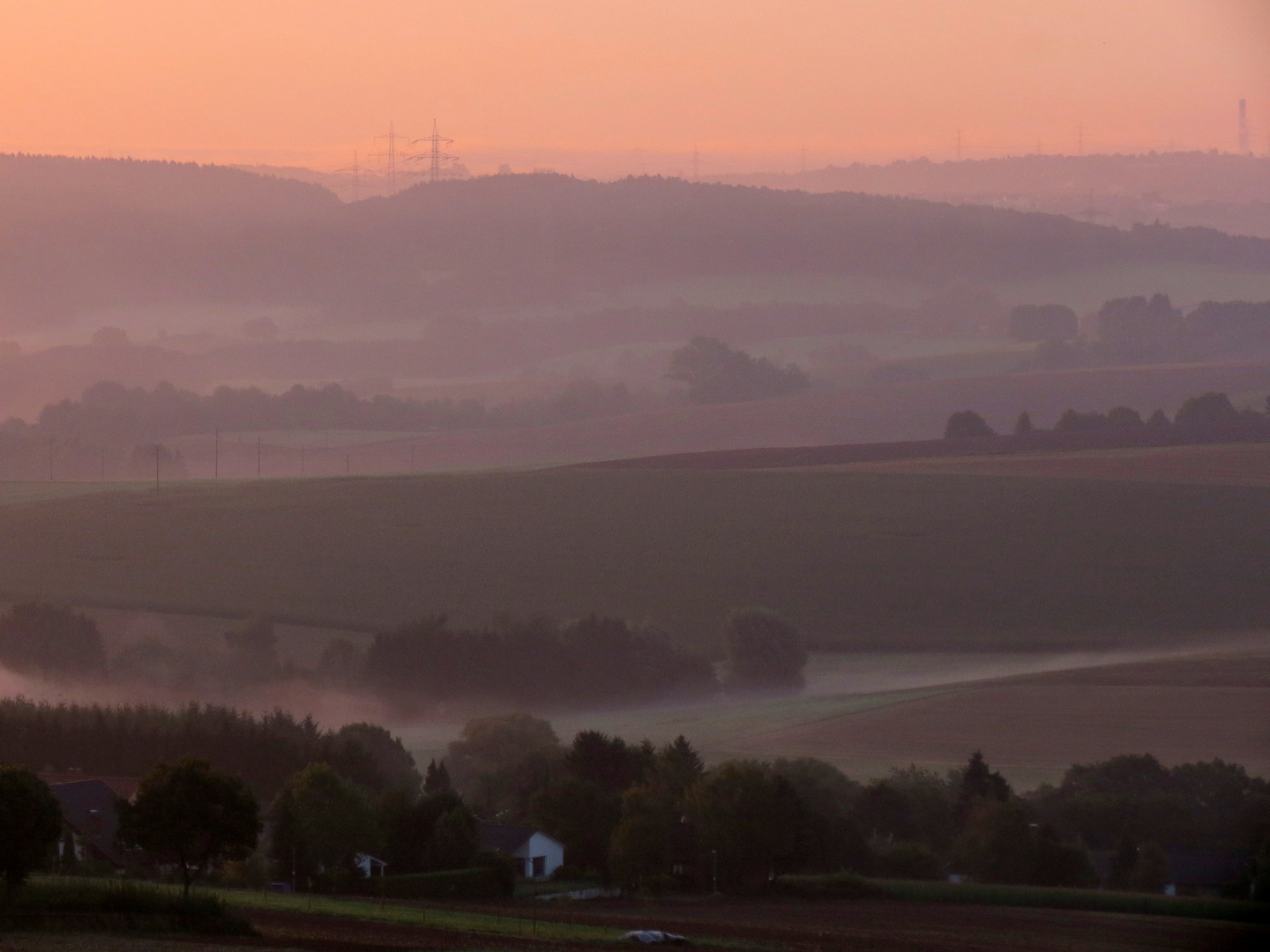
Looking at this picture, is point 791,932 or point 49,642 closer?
point 791,932

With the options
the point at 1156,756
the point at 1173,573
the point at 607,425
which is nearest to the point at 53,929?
the point at 1156,756

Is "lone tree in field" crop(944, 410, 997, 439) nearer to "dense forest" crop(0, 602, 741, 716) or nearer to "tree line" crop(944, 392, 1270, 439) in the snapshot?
"tree line" crop(944, 392, 1270, 439)

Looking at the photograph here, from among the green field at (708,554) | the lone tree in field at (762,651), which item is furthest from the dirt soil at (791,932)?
the green field at (708,554)

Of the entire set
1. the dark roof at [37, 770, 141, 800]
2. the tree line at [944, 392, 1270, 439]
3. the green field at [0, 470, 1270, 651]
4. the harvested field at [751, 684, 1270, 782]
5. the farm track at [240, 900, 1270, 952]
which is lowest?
the farm track at [240, 900, 1270, 952]

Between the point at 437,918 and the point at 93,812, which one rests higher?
the point at 93,812

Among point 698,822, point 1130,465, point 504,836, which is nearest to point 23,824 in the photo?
point 698,822

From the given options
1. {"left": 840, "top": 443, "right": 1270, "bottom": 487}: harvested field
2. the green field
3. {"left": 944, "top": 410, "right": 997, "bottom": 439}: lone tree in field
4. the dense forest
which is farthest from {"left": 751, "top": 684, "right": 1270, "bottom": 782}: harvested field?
{"left": 944, "top": 410, "right": 997, "bottom": 439}: lone tree in field

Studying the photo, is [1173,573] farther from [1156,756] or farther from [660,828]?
[660,828]

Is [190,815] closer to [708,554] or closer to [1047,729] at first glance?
[1047,729]
